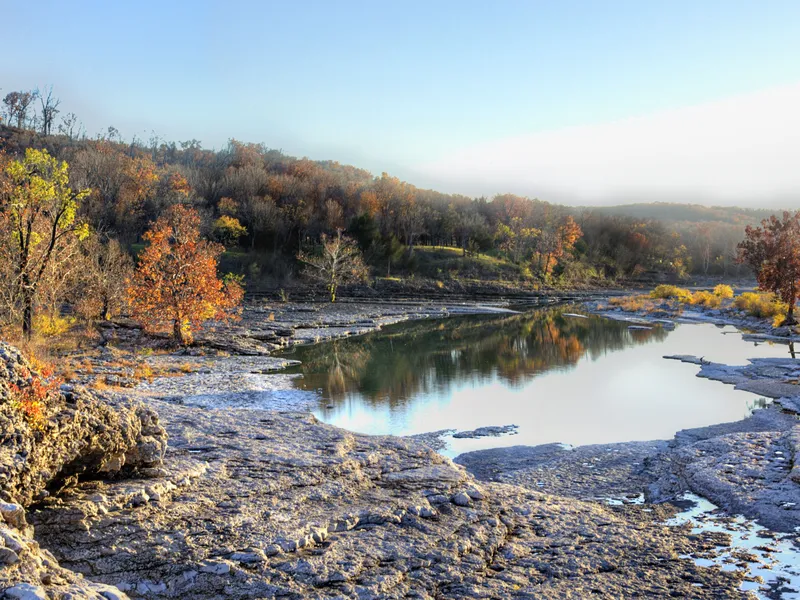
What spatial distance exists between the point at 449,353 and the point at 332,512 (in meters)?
23.3

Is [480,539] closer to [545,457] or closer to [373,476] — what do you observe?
[373,476]

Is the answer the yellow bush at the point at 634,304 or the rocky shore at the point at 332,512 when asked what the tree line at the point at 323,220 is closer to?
the yellow bush at the point at 634,304

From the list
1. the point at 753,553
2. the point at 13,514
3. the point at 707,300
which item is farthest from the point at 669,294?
the point at 13,514

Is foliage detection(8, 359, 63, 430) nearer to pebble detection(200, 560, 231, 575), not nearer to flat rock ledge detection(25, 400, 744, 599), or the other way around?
flat rock ledge detection(25, 400, 744, 599)

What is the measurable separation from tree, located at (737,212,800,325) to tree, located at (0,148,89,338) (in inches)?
1539

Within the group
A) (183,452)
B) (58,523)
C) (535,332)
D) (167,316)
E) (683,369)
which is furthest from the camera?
(535,332)

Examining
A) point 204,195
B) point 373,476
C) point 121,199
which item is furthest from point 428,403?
point 204,195

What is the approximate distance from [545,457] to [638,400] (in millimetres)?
8660

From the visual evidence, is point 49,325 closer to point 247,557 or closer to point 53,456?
point 53,456

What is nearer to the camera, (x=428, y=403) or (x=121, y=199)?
(x=428, y=403)

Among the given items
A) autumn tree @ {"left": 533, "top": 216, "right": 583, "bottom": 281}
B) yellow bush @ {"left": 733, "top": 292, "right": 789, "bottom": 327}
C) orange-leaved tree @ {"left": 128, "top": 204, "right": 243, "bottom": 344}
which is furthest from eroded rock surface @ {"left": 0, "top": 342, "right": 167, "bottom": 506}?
autumn tree @ {"left": 533, "top": 216, "right": 583, "bottom": 281}

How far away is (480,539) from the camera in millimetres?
8406

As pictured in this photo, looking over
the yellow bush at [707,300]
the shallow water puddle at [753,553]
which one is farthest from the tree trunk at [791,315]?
the shallow water puddle at [753,553]

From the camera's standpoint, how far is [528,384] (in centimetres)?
2372
